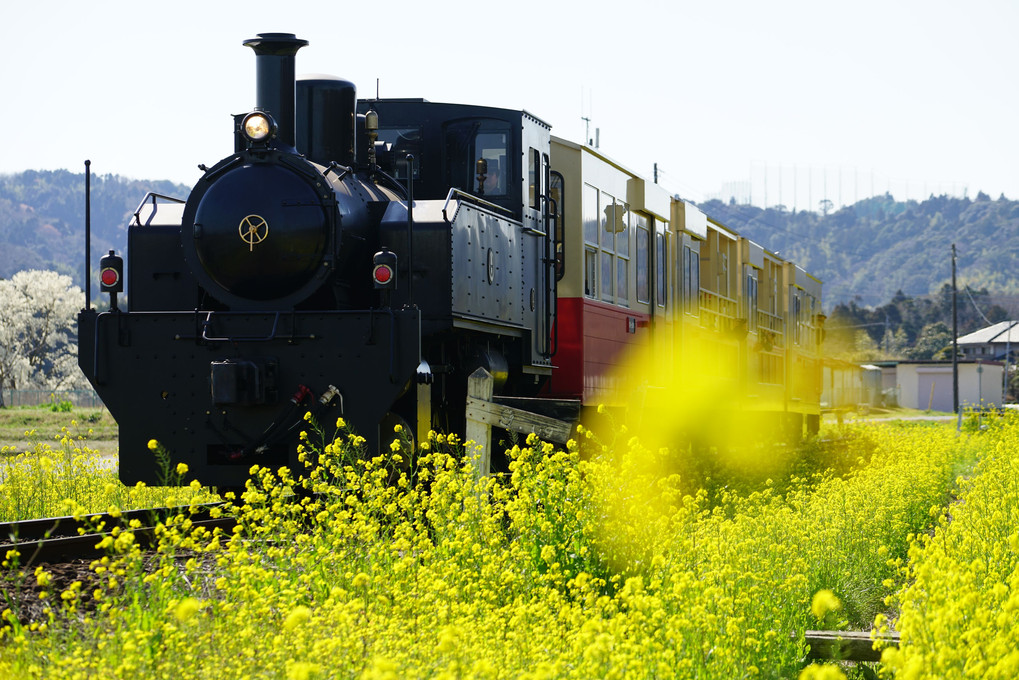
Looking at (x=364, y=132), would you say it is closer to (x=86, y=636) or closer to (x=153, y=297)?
(x=153, y=297)

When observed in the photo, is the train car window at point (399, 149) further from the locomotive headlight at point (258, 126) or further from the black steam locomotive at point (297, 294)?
the locomotive headlight at point (258, 126)

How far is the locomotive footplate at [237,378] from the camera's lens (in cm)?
911

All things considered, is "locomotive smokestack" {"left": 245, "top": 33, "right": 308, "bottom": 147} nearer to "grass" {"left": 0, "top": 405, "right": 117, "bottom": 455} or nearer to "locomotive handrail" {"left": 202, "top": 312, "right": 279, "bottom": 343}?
"locomotive handrail" {"left": 202, "top": 312, "right": 279, "bottom": 343}

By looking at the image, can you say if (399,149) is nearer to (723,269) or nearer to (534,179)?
(534,179)

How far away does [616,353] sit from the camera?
12.9 m

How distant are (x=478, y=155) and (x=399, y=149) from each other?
0.80m

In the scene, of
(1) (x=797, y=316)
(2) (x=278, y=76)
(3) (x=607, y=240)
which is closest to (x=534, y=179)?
(3) (x=607, y=240)

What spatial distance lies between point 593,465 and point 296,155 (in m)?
3.69

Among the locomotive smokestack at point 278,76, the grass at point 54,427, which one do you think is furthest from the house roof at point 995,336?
the locomotive smokestack at point 278,76

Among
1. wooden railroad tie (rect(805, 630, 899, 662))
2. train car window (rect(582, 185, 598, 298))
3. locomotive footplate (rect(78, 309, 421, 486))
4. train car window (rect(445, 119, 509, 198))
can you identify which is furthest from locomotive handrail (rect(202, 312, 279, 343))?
wooden railroad tie (rect(805, 630, 899, 662))

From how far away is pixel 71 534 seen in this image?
9555mm

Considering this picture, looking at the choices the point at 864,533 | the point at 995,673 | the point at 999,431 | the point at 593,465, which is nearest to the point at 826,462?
the point at 999,431

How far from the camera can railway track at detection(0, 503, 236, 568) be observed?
786cm

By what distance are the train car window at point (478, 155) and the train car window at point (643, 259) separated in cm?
339
